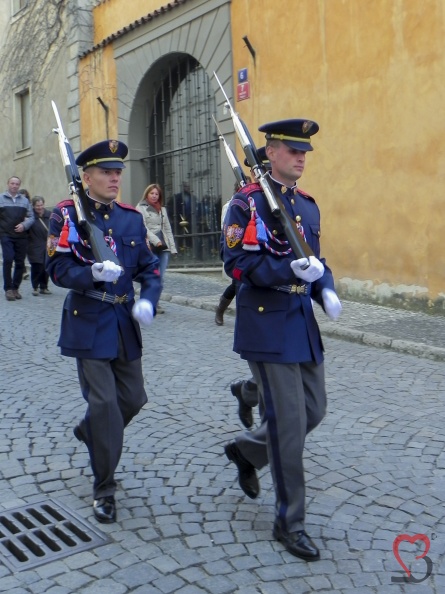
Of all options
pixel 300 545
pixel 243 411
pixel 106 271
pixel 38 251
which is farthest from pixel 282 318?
pixel 38 251

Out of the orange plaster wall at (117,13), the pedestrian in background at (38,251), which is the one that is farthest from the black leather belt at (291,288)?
the orange plaster wall at (117,13)

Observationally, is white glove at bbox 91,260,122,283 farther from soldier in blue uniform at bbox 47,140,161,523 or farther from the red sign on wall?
the red sign on wall

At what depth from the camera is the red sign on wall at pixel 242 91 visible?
1215 cm

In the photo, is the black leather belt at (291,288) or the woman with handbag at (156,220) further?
the woman with handbag at (156,220)

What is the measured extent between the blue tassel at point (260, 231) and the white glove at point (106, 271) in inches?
25.6

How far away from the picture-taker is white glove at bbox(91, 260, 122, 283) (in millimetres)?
3367

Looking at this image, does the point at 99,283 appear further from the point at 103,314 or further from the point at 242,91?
the point at 242,91

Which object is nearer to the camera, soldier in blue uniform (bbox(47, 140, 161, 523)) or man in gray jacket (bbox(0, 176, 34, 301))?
soldier in blue uniform (bbox(47, 140, 161, 523))

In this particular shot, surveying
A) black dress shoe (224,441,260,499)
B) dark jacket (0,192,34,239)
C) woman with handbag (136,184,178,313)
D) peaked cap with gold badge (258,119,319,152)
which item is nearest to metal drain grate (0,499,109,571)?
black dress shoe (224,441,260,499)

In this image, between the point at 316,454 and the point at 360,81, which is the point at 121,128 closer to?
the point at 360,81

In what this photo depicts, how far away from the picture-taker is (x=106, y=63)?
16.1 m

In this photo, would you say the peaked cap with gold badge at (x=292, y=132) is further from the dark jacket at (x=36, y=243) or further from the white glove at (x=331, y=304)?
the dark jacket at (x=36, y=243)

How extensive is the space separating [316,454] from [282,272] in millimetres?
1601

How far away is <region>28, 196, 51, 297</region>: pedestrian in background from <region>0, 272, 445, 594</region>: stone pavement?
4.68m
